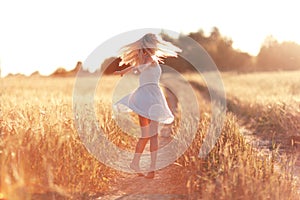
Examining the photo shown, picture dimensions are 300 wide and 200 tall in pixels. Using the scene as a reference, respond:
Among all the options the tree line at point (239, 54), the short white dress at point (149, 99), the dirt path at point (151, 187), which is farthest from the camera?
the tree line at point (239, 54)

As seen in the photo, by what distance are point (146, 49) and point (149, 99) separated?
0.57m

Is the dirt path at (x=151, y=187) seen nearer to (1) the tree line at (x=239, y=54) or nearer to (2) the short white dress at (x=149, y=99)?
(2) the short white dress at (x=149, y=99)

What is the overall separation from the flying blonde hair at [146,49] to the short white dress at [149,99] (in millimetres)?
125

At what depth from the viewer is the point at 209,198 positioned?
15.3 ft

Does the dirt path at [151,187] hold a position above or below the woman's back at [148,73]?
below

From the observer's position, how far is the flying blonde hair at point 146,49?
614 cm

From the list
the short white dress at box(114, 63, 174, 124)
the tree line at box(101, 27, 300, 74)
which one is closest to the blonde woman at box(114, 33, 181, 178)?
the short white dress at box(114, 63, 174, 124)

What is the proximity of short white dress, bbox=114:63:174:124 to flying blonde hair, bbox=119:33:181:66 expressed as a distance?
4.9 inches

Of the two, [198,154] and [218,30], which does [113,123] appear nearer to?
[198,154]

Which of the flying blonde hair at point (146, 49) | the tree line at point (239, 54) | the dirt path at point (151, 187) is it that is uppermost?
the tree line at point (239, 54)

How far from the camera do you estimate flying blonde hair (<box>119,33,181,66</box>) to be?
6.14 m

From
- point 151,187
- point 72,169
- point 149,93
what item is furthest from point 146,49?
point 72,169

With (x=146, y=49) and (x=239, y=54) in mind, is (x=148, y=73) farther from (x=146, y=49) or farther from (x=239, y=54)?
(x=239, y=54)

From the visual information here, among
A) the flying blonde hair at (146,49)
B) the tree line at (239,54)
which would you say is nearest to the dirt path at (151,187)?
the flying blonde hair at (146,49)
